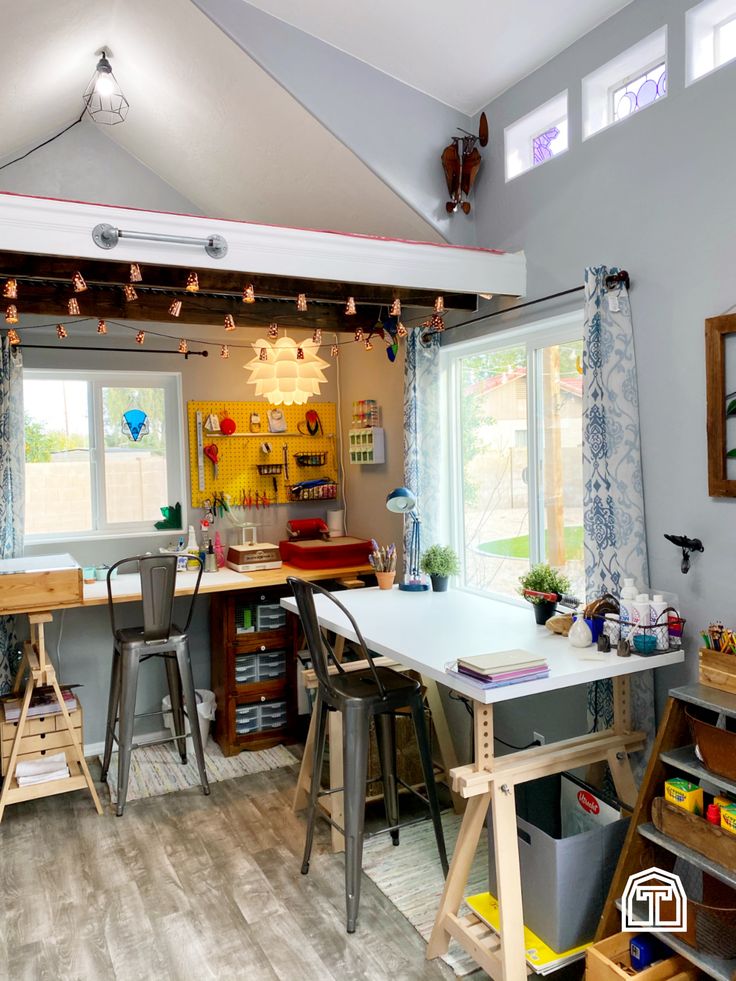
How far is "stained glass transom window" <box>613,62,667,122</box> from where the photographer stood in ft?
8.21

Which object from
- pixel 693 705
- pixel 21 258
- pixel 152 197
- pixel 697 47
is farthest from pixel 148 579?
pixel 697 47

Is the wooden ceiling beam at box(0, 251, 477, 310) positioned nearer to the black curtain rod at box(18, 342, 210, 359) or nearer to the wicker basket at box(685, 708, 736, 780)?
the black curtain rod at box(18, 342, 210, 359)

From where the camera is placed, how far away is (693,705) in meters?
2.09

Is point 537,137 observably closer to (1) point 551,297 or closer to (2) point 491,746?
(1) point 551,297

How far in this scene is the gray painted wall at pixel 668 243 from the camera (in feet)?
7.47

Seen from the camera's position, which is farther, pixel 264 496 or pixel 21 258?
pixel 264 496

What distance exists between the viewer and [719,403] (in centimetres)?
225

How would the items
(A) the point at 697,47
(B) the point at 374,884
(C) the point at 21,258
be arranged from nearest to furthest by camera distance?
(A) the point at 697,47 < (C) the point at 21,258 < (B) the point at 374,884

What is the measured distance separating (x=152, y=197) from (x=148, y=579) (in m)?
2.02

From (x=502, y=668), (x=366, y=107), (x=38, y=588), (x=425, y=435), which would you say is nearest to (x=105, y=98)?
(x=366, y=107)

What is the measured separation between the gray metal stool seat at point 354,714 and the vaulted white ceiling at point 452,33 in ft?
6.77

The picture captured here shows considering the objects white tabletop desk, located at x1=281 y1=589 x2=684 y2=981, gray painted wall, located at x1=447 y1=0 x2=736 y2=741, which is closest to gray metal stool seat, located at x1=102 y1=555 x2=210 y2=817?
white tabletop desk, located at x1=281 y1=589 x2=684 y2=981

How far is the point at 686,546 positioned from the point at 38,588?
8.28 feet

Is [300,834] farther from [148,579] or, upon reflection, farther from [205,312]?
[205,312]
